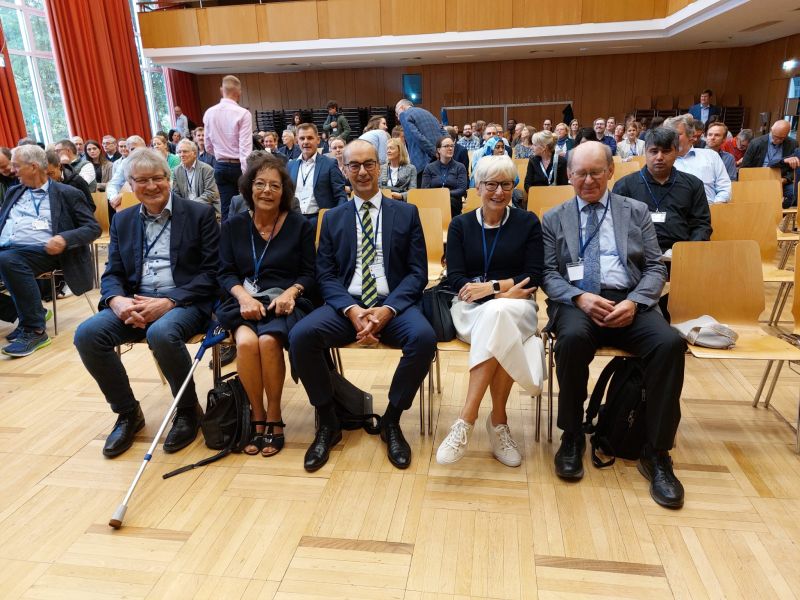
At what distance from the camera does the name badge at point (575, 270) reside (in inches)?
93.9

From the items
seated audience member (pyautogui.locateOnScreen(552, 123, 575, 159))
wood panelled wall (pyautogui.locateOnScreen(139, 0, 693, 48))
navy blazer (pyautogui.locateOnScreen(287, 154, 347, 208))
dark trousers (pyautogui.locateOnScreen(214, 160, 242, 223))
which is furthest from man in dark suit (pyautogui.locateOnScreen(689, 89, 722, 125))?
dark trousers (pyautogui.locateOnScreen(214, 160, 242, 223))

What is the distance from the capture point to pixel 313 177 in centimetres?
412

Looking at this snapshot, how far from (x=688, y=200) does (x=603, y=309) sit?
1.19 meters

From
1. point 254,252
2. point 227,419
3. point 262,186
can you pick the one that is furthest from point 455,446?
point 262,186

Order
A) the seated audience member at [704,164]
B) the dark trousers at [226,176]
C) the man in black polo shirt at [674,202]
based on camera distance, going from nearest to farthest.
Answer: the man in black polo shirt at [674,202] → the seated audience member at [704,164] → the dark trousers at [226,176]

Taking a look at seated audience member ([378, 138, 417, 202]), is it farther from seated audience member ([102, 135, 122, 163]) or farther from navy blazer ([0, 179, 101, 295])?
seated audience member ([102, 135, 122, 163])

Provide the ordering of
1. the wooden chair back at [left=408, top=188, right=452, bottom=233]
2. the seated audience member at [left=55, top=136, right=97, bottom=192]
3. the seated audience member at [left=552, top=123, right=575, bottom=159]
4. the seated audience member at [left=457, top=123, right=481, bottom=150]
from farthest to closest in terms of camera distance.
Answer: the seated audience member at [left=457, top=123, right=481, bottom=150]
the seated audience member at [left=552, top=123, right=575, bottom=159]
the seated audience member at [left=55, top=136, right=97, bottom=192]
the wooden chair back at [left=408, top=188, right=452, bottom=233]

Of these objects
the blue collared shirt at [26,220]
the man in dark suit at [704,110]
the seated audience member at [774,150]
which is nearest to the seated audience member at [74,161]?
the blue collared shirt at [26,220]

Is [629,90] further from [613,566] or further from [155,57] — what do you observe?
[613,566]

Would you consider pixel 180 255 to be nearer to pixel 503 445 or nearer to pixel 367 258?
pixel 367 258

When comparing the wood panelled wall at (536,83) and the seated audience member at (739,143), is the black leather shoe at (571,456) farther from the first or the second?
the wood panelled wall at (536,83)

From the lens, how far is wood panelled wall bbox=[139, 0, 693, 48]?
34.2 ft

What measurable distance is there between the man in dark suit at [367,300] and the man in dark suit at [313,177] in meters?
1.60

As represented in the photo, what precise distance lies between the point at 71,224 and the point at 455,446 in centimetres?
322
